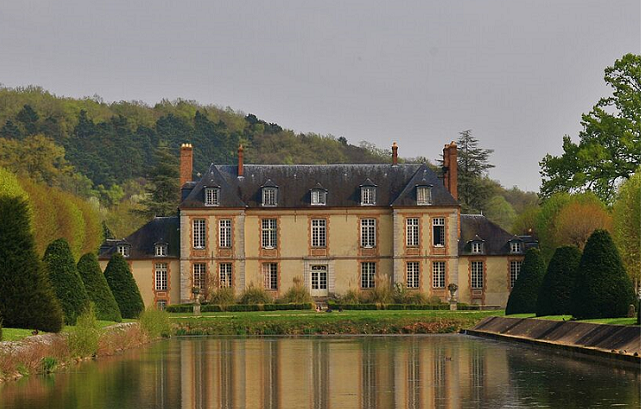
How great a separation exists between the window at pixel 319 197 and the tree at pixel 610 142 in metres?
11.1

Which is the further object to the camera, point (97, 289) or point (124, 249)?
point (124, 249)

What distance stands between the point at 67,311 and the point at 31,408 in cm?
1315

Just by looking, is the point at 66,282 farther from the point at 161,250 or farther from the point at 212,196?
the point at 161,250

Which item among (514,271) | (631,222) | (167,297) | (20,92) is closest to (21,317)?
(631,222)

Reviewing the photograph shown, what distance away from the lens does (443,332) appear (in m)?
40.2

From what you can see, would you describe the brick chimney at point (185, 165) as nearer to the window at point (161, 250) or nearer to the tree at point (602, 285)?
the window at point (161, 250)

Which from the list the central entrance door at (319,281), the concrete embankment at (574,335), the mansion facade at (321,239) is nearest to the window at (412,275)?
the mansion facade at (321,239)

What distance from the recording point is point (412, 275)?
54094 millimetres

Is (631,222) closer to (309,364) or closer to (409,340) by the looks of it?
(409,340)

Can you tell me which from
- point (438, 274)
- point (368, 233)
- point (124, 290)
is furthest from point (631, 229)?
point (124, 290)

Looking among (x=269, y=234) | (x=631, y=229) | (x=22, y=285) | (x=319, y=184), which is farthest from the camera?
(x=319, y=184)

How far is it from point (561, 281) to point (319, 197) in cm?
2278

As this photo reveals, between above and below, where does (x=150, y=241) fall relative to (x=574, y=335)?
above

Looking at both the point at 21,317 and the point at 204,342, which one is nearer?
the point at 21,317
